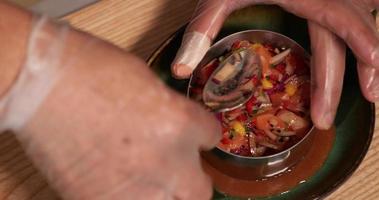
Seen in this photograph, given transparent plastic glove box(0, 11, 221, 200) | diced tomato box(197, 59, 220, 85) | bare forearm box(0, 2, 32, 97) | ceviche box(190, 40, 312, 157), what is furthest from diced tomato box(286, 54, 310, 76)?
bare forearm box(0, 2, 32, 97)

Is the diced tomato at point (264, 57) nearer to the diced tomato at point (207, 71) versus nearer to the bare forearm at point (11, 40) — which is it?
the diced tomato at point (207, 71)

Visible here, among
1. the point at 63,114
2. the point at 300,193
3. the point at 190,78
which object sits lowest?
the point at 300,193

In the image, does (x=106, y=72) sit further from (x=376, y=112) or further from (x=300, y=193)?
(x=376, y=112)

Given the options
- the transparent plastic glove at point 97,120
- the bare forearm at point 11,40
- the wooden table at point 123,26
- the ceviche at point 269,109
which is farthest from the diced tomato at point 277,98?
the bare forearm at point 11,40

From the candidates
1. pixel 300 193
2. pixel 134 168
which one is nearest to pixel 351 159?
pixel 300 193

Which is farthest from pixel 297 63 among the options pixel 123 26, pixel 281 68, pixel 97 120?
pixel 97 120

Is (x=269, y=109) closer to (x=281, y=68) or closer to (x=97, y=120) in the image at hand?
(x=281, y=68)
